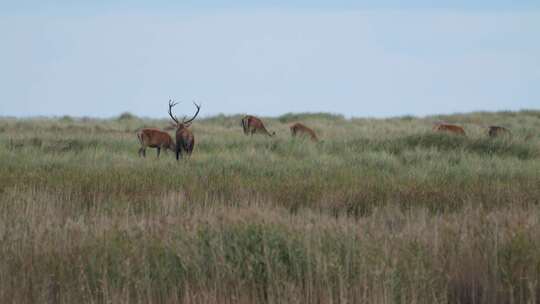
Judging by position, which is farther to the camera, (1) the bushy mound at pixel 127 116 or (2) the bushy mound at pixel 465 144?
(1) the bushy mound at pixel 127 116

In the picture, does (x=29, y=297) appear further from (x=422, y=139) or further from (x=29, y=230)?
(x=422, y=139)

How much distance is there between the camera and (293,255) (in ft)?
18.8

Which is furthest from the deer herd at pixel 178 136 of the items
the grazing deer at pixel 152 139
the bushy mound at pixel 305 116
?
the bushy mound at pixel 305 116

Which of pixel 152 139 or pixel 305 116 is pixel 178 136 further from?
pixel 305 116

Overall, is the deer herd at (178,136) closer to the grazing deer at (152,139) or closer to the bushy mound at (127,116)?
the grazing deer at (152,139)

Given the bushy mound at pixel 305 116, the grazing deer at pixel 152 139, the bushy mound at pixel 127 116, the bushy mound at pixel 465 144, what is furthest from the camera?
the bushy mound at pixel 127 116

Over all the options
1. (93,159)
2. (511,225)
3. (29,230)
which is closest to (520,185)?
(511,225)

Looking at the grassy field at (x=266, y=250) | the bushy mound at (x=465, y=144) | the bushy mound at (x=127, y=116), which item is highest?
the bushy mound at (x=127, y=116)

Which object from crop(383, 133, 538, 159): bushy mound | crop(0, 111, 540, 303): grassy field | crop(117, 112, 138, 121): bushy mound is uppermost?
crop(117, 112, 138, 121): bushy mound

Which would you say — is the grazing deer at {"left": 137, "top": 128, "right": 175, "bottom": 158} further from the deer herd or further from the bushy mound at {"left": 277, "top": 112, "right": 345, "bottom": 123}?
the bushy mound at {"left": 277, "top": 112, "right": 345, "bottom": 123}

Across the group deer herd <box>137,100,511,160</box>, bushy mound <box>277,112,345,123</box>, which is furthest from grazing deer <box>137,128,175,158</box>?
bushy mound <box>277,112,345,123</box>

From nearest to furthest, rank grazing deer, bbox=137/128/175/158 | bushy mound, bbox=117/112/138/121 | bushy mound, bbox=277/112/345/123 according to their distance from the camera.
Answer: grazing deer, bbox=137/128/175/158
bushy mound, bbox=277/112/345/123
bushy mound, bbox=117/112/138/121

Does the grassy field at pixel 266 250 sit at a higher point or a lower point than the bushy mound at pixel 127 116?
lower

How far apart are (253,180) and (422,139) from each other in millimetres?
10046
